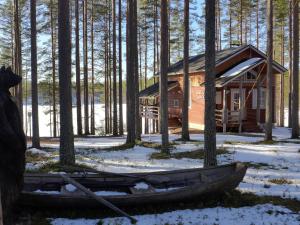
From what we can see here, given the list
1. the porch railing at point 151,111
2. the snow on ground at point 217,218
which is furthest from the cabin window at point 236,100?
the snow on ground at point 217,218

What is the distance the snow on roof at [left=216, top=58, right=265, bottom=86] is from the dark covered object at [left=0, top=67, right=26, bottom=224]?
2119 centimetres

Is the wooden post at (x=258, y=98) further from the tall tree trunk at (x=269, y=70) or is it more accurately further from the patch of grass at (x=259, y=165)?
the patch of grass at (x=259, y=165)

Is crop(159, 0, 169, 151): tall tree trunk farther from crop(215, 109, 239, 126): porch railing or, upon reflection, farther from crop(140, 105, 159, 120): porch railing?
crop(140, 105, 159, 120): porch railing

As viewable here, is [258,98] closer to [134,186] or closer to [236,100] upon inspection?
[236,100]

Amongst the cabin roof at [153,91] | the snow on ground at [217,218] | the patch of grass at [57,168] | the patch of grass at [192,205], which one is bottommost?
the snow on ground at [217,218]

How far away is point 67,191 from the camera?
Answer: 9.31m

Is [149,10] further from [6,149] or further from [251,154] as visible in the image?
[6,149]

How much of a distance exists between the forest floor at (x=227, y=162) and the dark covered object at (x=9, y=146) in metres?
1.81

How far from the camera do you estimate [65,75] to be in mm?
13102

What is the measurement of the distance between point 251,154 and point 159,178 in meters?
7.23

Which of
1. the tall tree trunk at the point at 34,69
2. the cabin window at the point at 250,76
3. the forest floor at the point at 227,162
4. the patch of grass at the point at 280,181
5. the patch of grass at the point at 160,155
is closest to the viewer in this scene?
the forest floor at the point at 227,162

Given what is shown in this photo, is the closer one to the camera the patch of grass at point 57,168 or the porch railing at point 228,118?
the patch of grass at point 57,168

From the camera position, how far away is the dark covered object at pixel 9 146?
6.43m

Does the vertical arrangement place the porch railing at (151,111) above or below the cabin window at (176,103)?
below
